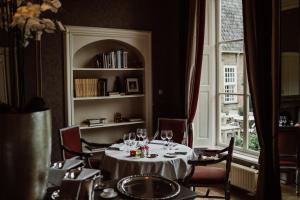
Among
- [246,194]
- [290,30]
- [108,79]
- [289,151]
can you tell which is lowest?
[246,194]

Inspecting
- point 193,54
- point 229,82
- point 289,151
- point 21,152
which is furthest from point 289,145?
point 21,152

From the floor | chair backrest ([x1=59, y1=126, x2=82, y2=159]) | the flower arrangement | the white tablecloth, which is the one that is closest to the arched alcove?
chair backrest ([x1=59, y1=126, x2=82, y2=159])

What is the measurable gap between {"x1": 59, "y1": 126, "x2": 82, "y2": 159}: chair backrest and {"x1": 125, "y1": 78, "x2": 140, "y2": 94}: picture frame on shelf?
1.17 m

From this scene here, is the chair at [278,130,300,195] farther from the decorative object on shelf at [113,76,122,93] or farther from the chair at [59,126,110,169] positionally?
the decorative object on shelf at [113,76,122,93]

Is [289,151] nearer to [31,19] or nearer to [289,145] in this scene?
[289,145]

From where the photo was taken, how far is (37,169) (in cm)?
129

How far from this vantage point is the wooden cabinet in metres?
4.64

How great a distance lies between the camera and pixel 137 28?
17.0ft

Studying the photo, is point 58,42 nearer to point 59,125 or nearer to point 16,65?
point 59,125

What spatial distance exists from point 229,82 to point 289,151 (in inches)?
55.7

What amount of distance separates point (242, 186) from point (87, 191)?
3.40 m

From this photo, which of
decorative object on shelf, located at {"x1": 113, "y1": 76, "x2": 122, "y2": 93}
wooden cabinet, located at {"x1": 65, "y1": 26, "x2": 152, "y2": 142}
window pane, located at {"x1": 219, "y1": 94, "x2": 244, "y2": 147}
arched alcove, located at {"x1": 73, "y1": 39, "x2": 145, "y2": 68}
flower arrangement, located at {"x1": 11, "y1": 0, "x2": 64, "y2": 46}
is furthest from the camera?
decorative object on shelf, located at {"x1": 113, "y1": 76, "x2": 122, "y2": 93}

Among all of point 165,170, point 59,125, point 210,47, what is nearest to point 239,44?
point 210,47

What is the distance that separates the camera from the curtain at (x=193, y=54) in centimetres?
500
